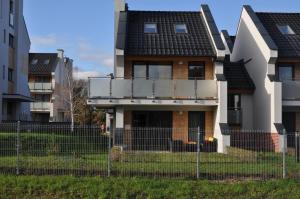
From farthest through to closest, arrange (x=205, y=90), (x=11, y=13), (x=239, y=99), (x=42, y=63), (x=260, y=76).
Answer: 1. (x=42, y=63)
2. (x=11, y=13)
3. (x=239, y=99)
4. (x=260, y=76)
5. (x=205, y=90)

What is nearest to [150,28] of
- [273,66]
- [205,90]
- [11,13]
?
[205,90]

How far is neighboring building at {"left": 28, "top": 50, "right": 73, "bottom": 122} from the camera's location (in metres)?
68.5

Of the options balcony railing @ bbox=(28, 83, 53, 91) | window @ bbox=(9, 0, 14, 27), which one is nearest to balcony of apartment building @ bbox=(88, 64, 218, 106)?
window @ bbox=(9, 0, 14, 27)

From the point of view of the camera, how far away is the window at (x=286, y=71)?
29.3 metres

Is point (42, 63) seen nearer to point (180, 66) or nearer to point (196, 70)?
point (180, 66)

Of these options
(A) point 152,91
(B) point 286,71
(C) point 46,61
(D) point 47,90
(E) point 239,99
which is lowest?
(E) point 239,99

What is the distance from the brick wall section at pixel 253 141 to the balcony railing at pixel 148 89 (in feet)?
13.9

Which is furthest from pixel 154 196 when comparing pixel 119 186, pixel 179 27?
pixel 179 27

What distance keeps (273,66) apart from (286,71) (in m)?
1.86

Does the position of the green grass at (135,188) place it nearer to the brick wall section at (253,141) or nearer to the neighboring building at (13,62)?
the brick wall section at (253,141)

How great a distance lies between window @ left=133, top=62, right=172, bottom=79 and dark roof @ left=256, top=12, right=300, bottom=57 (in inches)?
246

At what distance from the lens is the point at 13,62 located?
42344 millimetres

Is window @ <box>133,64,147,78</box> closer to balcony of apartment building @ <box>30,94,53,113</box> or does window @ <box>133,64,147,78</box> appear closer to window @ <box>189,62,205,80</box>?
window @ <box>189,62,205,80</box>

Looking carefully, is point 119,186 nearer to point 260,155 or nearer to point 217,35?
point 260,155
